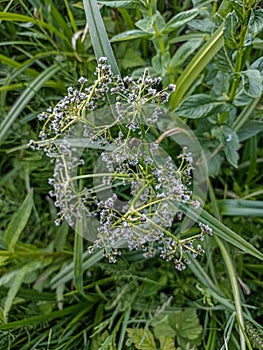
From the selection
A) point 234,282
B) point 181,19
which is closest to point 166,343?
point 234,282

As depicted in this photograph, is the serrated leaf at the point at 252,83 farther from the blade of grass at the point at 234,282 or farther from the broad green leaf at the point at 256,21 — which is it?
the blade of grass at the point at 234,282

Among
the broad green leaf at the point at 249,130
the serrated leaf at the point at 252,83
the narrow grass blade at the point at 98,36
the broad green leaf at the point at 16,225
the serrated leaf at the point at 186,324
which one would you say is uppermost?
the narrow grass blade at the point at 98,36

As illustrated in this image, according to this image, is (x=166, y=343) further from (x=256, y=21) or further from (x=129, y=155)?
(x=256, y=21)

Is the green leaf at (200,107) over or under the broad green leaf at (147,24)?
under

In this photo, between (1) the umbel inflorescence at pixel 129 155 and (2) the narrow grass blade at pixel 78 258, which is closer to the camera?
(1) the umbel inflorescence at pixel 129 155

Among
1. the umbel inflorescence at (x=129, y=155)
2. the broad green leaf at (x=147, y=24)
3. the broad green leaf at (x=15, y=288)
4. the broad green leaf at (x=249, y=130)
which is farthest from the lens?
the broad green leaf at (x=249, y=130)

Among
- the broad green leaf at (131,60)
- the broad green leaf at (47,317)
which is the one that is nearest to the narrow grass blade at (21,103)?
the broad green leaf at (131,60)

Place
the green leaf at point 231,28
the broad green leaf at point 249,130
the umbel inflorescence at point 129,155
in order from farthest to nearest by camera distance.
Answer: the broad green leaf at point 249,130
the green leaf at point 231,28
the umbel inflorescence at point 129,155
